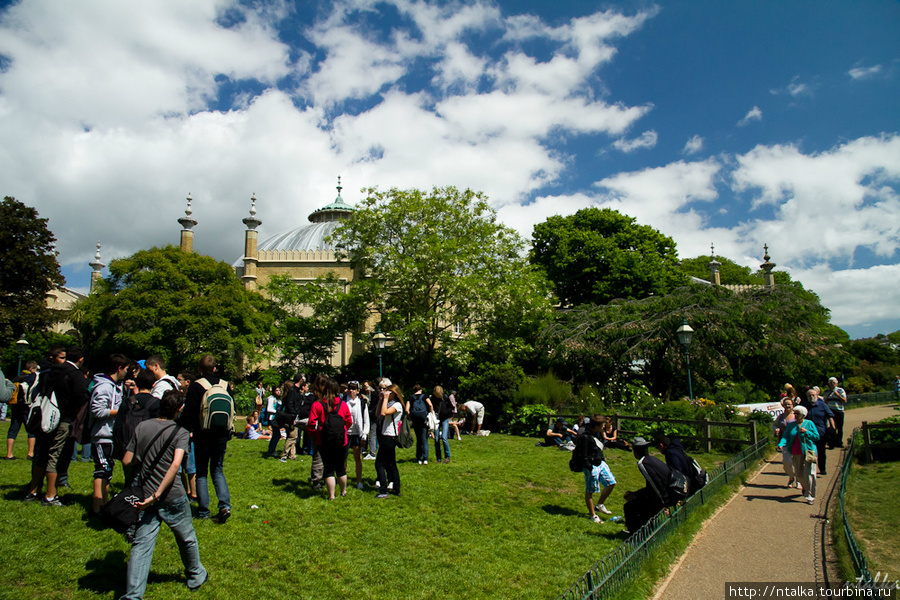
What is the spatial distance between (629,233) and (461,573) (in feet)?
110

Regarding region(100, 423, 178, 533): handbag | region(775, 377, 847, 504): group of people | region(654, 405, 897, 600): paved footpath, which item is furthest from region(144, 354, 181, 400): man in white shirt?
region(775, 377, 847, 504): group of people

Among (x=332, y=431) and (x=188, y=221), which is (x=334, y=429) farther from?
(x=188, y=221)

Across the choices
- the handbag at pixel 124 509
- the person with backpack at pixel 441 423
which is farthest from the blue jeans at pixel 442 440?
the handbag at pixel 124 509

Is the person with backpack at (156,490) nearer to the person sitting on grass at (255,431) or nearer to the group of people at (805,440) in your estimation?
the group of people at (805,440)

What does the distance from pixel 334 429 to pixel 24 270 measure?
1252 inches

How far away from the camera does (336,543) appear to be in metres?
5.89

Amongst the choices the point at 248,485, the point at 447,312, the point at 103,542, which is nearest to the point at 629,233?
the point at 447,312

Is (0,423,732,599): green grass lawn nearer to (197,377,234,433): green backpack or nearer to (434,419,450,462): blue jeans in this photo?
(197,377,234,433): green backpack

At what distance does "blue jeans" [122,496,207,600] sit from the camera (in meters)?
3.99

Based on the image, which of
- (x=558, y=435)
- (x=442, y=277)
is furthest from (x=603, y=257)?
(x=558, y=435)

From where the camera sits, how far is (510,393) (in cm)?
1869

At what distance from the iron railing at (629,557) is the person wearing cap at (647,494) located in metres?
0.15

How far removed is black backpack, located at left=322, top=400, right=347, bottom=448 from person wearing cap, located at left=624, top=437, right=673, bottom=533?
378cm

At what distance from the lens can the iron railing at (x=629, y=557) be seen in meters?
4.21
